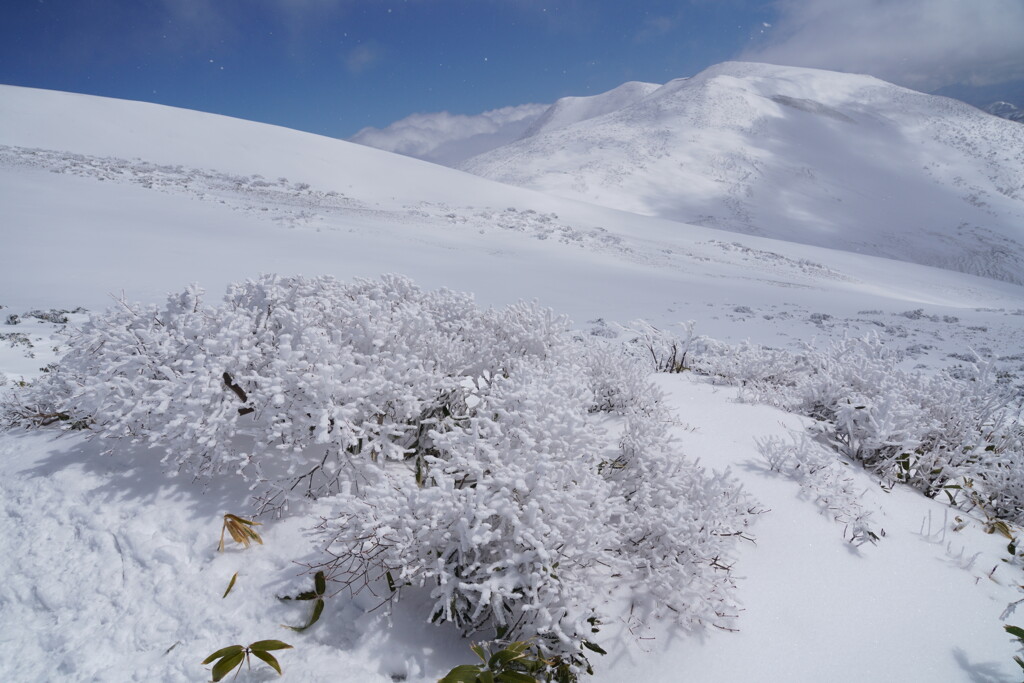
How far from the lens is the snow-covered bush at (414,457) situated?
1.97m

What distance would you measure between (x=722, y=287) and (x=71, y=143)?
106ft

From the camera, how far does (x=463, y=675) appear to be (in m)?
1.73

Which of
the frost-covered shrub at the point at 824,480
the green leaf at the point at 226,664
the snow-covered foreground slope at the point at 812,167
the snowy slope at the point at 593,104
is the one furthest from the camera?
the snowy slope at the point at 593,104

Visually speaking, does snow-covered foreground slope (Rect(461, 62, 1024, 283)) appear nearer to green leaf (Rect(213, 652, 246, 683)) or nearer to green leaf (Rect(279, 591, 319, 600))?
green leaf (Rect(279, 591, 319, 600))

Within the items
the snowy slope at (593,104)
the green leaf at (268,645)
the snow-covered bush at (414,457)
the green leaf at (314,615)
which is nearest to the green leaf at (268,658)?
the green leaf at (268,645)

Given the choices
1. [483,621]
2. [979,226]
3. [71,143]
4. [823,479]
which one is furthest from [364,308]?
[979,226]

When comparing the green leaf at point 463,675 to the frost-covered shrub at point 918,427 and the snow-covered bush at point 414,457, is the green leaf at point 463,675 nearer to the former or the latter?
the snow-covered bush at point 414,457

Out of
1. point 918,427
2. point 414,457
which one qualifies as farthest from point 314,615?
point 918,427

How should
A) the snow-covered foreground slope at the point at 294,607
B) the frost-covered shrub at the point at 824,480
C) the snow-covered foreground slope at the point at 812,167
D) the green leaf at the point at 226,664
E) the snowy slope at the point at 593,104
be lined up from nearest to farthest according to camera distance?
the green leaf at the point at 226,664, the snow-covered foreground slope at the point at 294,607, the frost-covered shrub at the point at 824,480, the snow-covered foreground slope at the point at 812,167, the snowy slope at the point at 593,104

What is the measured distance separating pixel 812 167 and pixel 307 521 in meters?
73.1

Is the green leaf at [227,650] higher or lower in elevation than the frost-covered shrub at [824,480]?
lower

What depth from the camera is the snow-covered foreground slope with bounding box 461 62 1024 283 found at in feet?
144

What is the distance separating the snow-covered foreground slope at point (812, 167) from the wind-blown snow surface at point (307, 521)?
20.3m

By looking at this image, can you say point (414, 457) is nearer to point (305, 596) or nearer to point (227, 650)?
point (305, 596)
